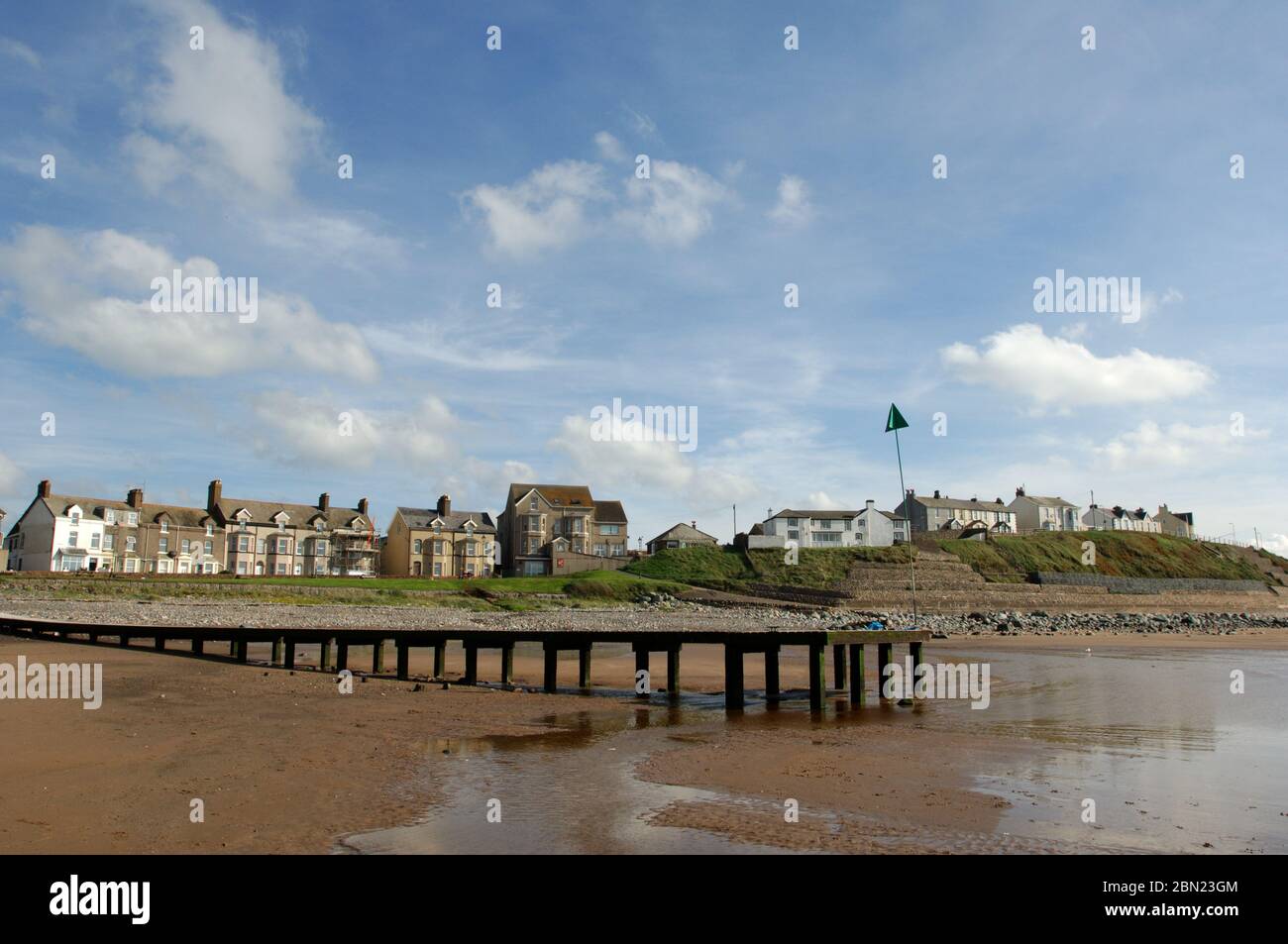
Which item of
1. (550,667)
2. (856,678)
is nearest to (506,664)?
(550,667)

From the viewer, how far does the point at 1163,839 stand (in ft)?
30.2

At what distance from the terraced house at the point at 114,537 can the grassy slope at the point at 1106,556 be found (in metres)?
81.5

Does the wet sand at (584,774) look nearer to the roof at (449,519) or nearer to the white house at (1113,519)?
the roof at (449,519)

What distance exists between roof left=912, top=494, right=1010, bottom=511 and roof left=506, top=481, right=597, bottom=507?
4736 cm

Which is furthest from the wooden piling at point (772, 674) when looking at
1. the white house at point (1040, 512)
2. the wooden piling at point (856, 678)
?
the white house at point (1040, 512)

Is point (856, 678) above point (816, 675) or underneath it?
underneath

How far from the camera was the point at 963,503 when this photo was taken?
120m

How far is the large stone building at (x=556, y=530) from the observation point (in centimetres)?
9612

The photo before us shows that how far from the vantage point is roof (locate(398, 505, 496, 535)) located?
9481cm

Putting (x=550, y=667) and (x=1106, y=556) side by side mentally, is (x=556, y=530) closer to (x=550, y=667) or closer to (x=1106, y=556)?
(x=1106, y=556)

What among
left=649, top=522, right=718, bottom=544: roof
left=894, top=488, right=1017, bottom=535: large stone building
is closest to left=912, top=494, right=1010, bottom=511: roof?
left=894, top=488, right=1017, bottom=535: large stone building

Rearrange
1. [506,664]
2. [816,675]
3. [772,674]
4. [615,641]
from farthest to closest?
[506,664] < [772,674] < [615,641] < [816,675]

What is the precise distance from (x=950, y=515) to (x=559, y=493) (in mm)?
55723
